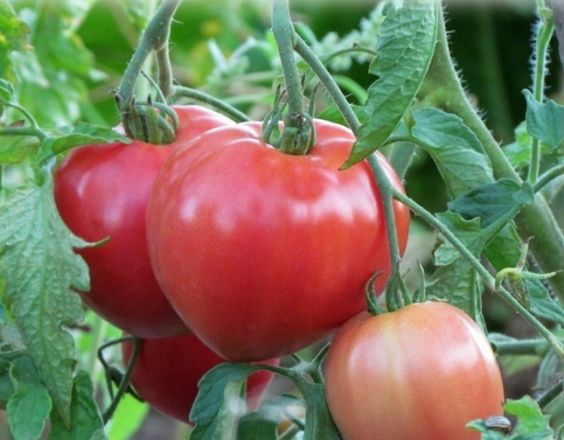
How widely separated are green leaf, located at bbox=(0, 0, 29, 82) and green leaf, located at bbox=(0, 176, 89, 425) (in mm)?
166

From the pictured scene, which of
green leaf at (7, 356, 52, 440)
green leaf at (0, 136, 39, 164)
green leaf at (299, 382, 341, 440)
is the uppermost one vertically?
green leaf at (0, 136, 39, 164)

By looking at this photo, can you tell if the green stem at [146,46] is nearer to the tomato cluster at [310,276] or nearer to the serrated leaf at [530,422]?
the tomato cluster at [310,276]

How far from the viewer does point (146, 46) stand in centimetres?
74

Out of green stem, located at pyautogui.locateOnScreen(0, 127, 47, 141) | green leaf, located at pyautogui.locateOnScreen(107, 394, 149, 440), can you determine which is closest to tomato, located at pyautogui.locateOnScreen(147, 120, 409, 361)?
green stem, located at pyautogui.locateOnScreen(0, 127, 47, 141)

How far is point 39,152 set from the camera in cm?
70

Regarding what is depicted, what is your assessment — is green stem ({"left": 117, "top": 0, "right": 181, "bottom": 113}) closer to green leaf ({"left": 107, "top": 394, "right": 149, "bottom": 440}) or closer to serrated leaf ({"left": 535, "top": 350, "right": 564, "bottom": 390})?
serrated leaf ({"left": 535, "top": 350, "right": 564, "bottom": 390})

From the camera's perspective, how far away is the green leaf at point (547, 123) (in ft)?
2.27

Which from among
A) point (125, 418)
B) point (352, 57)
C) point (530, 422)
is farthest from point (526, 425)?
point (352, 57)

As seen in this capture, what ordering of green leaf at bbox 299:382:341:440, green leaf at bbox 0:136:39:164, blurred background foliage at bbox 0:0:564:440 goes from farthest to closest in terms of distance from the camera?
1. blurred background foliage at bbox 0:0:564:440
2. green leaf at bbox 0:136:39:164
3. green leaf at bbox 299:382:341:440

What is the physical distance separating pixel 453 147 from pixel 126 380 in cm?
28

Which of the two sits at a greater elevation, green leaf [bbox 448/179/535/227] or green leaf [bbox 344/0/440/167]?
green leaf [bbox 344/0/440/167]

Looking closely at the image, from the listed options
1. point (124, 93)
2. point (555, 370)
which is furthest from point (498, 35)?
point (124, 93)

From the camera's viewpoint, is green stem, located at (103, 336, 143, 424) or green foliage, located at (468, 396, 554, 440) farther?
green stem, located at (103, 336, 143, 424)

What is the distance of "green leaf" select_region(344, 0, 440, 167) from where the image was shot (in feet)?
1.94
